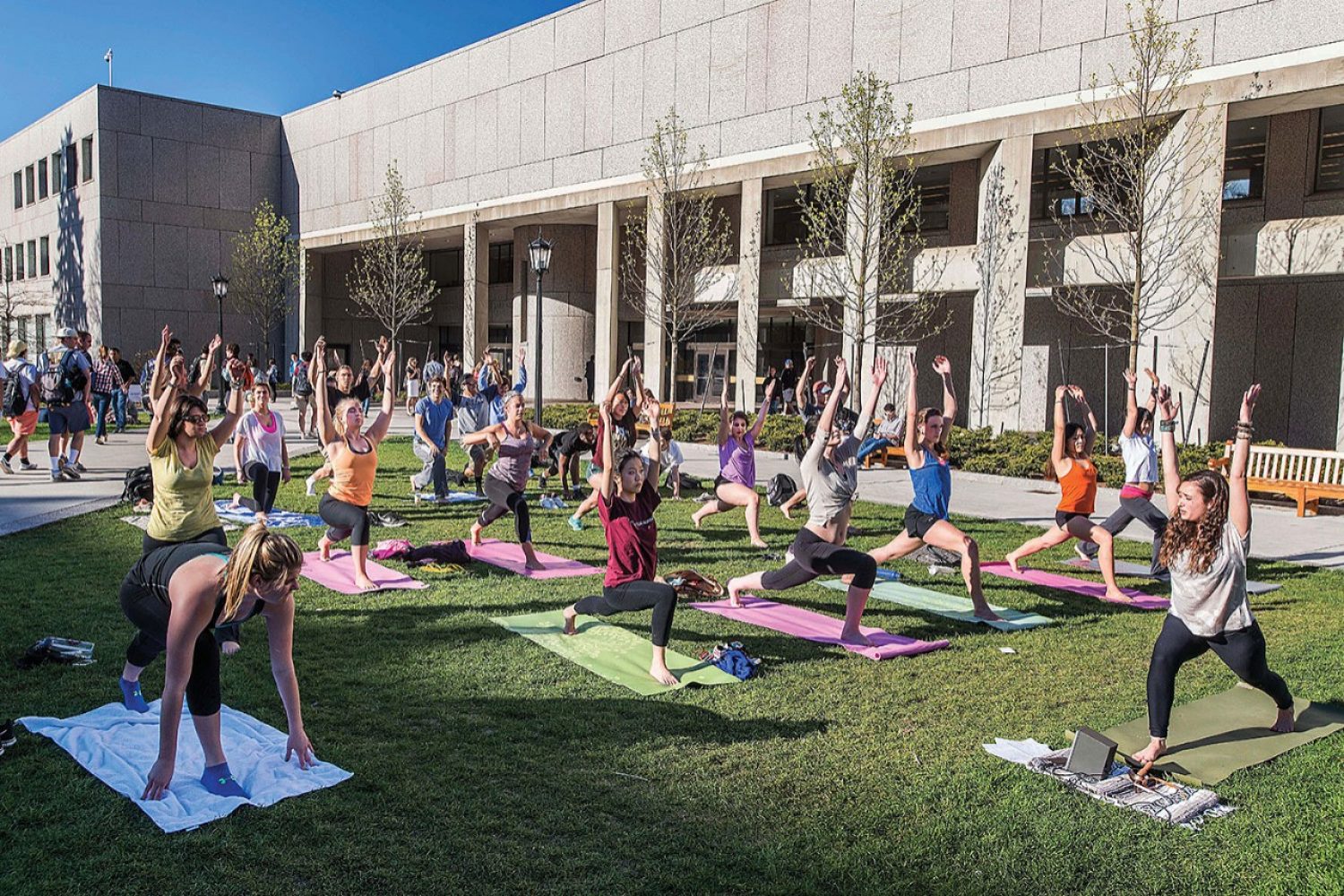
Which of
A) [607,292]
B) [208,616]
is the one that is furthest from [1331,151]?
[208,616]

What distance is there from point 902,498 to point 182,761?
12020 mm

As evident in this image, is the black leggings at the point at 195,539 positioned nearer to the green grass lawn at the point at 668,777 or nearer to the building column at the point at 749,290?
the green grass lawn at the point at 668,777

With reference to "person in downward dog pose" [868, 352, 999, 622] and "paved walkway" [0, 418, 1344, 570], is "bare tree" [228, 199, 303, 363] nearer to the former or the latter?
"paved walkway" [0, 418, 1344, 570]

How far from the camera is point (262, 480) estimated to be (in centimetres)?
1123

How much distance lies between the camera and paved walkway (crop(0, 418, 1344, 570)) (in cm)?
1205

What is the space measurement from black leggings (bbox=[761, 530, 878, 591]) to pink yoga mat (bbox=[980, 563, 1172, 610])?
3.12 meters

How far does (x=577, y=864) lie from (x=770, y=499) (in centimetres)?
969

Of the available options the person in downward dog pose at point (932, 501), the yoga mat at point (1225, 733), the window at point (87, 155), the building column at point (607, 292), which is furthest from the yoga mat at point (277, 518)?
the window at point (87, 155)

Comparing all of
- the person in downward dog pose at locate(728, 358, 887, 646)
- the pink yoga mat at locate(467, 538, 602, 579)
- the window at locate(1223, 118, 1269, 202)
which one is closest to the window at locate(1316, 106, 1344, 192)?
the window at locate(1223, 118, 1269, 202)

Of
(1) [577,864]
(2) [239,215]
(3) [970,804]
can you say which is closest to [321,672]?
(1) [577,864]

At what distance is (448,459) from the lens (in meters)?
19.4

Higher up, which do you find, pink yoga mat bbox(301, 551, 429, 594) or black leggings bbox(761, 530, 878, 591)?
black leggings bbox(761, 530, 878, 591)

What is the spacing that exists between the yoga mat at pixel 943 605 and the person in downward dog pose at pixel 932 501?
148 millimetres

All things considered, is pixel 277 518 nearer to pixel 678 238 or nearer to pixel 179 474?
pixel 179 474
